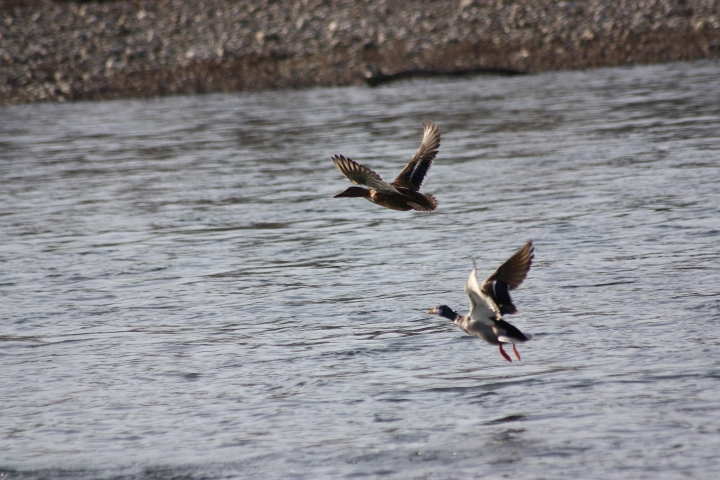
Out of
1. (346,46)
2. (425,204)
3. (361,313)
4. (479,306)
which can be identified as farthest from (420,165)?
(346,46)

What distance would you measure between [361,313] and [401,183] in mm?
1306

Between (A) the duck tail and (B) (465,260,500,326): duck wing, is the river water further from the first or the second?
(A) the duck tail

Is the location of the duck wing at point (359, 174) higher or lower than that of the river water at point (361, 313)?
higher

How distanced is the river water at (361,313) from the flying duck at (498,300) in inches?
12.9

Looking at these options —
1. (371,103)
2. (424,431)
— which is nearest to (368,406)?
(424,431)

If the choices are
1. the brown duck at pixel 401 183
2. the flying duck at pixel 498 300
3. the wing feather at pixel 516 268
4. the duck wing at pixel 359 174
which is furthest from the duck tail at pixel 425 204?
the wing feather at pixel 516 268

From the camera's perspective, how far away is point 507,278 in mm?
7680

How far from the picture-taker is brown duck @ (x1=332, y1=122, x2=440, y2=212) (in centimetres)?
941

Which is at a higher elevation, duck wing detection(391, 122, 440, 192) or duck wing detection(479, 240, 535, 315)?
duck wing detection(391, 122, 440, 192)

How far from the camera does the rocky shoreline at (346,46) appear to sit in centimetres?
3475

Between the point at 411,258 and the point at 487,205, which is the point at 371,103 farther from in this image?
the point at 411,258

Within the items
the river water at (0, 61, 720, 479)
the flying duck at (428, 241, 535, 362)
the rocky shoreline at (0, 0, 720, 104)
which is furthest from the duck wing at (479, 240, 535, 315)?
the rocky shoreline at (0, 0, 720, 104)

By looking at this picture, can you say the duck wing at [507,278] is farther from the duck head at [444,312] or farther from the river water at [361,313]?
the duck head at [444,312]

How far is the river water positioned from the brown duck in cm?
101
